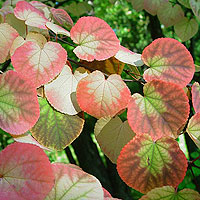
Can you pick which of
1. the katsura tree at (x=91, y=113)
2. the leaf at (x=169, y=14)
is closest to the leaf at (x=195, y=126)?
the katsura tree at (x=91, y=113)

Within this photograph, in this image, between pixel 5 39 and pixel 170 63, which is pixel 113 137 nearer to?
pixel 170 63

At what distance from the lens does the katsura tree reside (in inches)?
15.3

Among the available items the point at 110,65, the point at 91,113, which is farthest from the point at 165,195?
the point at 110,65

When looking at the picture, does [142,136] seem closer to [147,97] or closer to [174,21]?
[147,97]

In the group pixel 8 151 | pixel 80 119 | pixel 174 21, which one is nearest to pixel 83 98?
pixel 80 119

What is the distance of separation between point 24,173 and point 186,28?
38.1 inches

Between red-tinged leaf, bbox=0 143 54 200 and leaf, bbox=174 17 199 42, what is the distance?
36.3 inches

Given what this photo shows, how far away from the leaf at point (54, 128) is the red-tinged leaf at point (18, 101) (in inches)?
1.9

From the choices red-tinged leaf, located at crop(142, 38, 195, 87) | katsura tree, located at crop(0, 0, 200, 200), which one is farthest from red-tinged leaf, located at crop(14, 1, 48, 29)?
red-tinged leaf, located at crop(142, 38, 195, 87)

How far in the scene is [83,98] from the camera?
18.8 inches

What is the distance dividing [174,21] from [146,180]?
844mm

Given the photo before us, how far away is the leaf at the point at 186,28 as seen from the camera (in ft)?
3.71

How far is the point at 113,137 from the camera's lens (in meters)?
0.50

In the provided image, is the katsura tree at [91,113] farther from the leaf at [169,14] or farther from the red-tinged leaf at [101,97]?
the leaf at [169,14]
